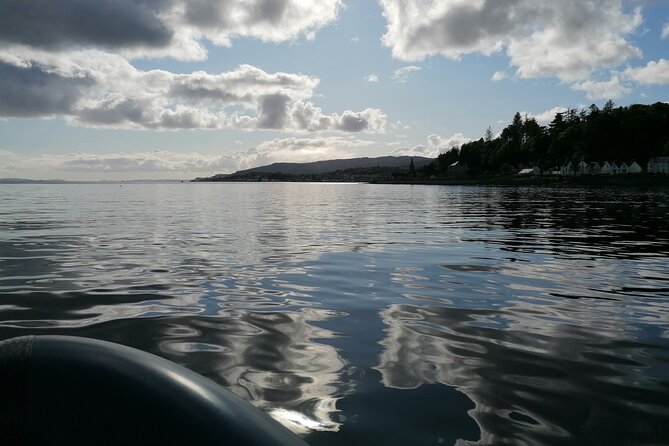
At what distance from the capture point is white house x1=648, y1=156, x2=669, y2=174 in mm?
120062

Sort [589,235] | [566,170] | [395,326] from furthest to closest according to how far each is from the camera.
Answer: [566,170], [589,235], [395,326]

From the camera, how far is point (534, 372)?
18.4 ft

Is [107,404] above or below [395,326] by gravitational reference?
above

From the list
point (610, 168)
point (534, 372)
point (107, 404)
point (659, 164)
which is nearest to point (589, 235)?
point (534, 372)

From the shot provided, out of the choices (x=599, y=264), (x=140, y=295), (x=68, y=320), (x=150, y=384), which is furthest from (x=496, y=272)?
(x=150, y=384)

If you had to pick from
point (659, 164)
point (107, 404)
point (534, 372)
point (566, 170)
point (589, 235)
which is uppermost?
point (659, 164)

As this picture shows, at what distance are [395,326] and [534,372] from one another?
7.56 feet

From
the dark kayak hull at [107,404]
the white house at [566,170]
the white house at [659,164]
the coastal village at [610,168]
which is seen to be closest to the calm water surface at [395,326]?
the dark kayak hull at [107,404]

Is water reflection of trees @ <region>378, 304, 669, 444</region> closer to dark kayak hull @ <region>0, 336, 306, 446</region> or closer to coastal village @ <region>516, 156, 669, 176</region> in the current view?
dark kayak hull @ <region>0, 336, 306, 446</region>

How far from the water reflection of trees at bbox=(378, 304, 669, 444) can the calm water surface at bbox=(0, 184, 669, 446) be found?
24 millimetres

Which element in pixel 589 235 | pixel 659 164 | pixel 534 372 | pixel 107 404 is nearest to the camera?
pixel 107 404

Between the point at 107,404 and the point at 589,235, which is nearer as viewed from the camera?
the point at 107,404

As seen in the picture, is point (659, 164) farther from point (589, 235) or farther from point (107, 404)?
point (107, 404)

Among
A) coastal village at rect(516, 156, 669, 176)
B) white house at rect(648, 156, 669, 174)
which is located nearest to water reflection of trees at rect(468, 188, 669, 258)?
coastal village at rect(516, 156, 669, 176)
